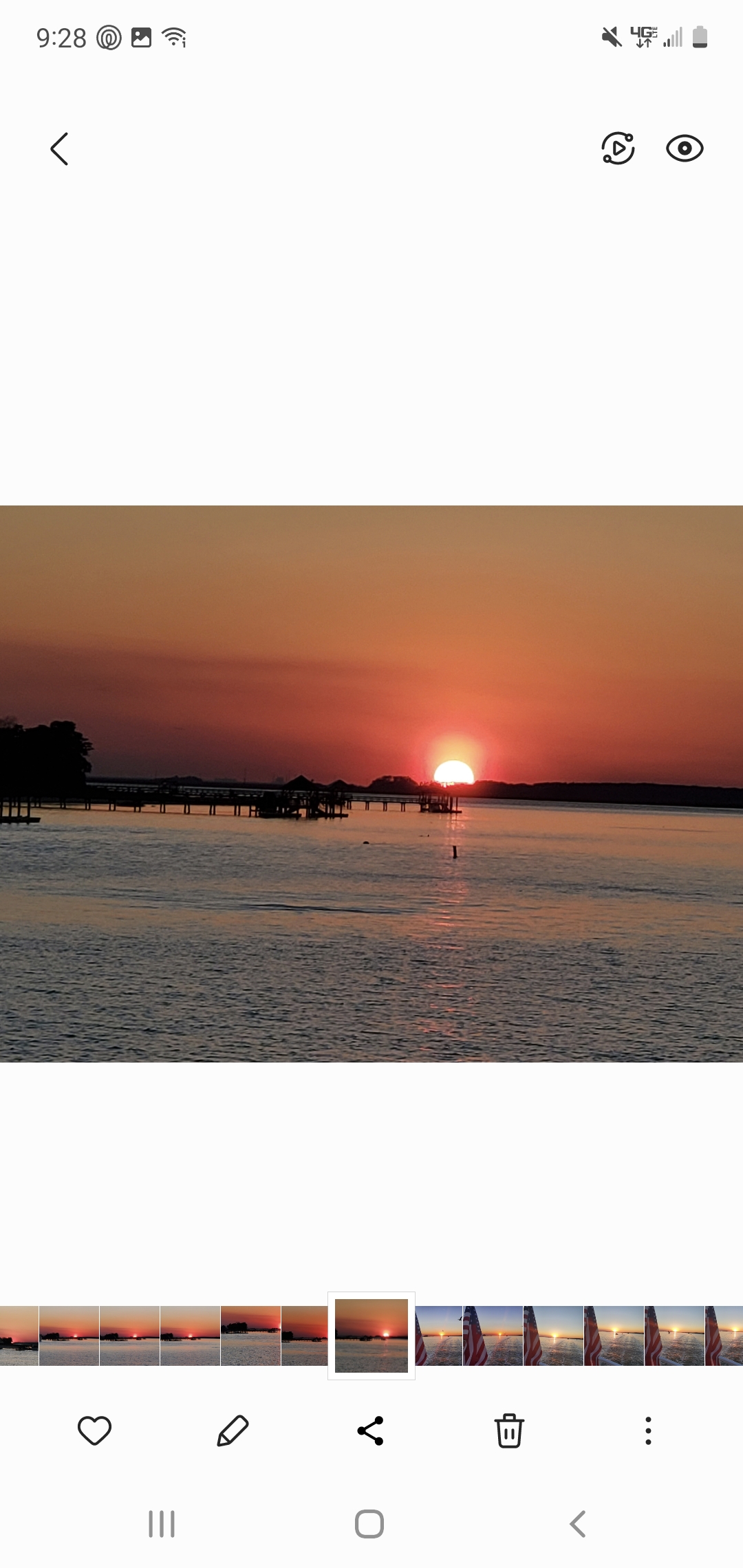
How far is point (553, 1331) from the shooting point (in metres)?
5.91

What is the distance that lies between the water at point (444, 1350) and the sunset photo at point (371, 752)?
33.2 feet

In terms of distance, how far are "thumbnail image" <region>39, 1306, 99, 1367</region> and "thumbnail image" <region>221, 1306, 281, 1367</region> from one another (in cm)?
58

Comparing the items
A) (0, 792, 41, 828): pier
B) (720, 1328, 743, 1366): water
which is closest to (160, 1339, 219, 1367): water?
(720, 1328, 743, 1366): water

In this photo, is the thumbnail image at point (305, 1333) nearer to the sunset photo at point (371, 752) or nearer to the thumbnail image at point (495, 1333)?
the thumbnail image at point (495, 1333)

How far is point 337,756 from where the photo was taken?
8344 cm

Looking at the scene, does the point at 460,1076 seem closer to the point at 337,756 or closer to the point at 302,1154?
the point at 302,1154

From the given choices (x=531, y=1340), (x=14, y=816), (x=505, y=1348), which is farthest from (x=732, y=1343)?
(x=14, y=816)

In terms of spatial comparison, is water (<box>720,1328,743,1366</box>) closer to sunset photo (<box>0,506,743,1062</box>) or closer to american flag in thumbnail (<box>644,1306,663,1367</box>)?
american flag in thumbnail (<box>644,1306,663,1367</box>)

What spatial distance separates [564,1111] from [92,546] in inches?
903

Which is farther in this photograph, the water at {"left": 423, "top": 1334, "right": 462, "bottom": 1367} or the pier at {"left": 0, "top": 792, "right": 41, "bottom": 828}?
the pier at {"left": 0, "top": 792, "right": 41, "bottom": 828}
